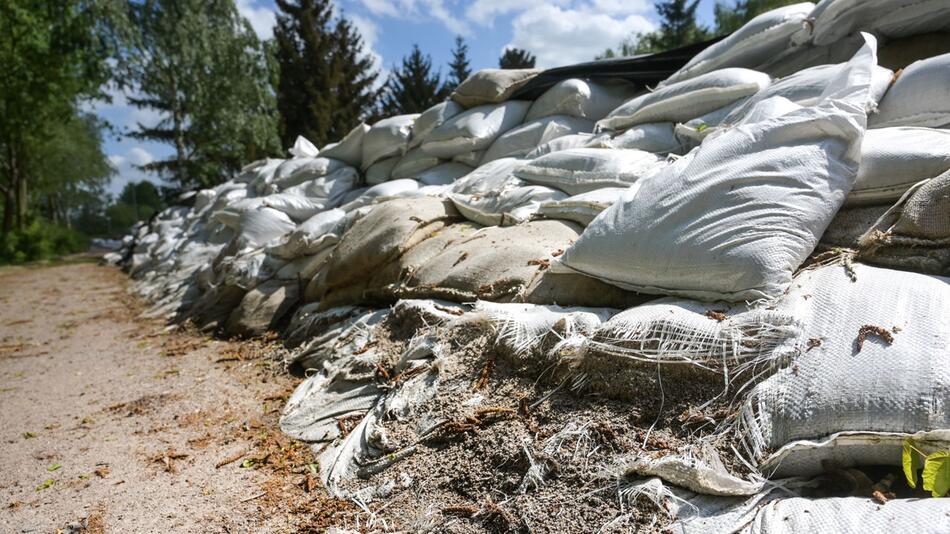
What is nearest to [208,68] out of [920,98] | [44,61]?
[44,61]

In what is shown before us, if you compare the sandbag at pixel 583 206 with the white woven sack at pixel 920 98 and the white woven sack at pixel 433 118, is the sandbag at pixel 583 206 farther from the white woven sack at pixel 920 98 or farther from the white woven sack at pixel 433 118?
the white woven sack at pixel 433 118

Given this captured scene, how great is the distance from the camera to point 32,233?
44.8 ft

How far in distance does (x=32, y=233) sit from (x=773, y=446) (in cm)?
1704

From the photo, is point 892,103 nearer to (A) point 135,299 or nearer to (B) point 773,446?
Answer: (B) point 773,446

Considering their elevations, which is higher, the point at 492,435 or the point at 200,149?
the point at 200,149

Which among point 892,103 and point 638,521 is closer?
point 638,521

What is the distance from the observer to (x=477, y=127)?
166 inches

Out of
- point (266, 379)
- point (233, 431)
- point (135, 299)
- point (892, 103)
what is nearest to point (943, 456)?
point (892, 103)

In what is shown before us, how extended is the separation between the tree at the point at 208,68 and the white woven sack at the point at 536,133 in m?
12.3

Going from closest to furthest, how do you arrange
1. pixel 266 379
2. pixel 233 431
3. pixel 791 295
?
pixel 791 295, pixel 233 431, pixel 266 379

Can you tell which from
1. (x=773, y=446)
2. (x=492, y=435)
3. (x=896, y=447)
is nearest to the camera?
(x=896, y=447)

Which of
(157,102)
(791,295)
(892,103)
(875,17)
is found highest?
(157,102)

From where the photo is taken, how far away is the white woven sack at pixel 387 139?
477cm

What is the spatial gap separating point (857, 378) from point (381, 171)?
429 cm
